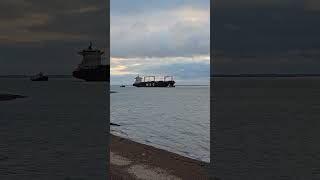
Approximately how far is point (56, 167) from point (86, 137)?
1116cm

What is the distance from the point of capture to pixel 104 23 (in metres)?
10.0

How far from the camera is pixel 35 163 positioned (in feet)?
59.4

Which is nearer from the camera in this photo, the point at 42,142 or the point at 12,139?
the point at 42,142

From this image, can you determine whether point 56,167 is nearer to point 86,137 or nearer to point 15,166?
point 15,166
